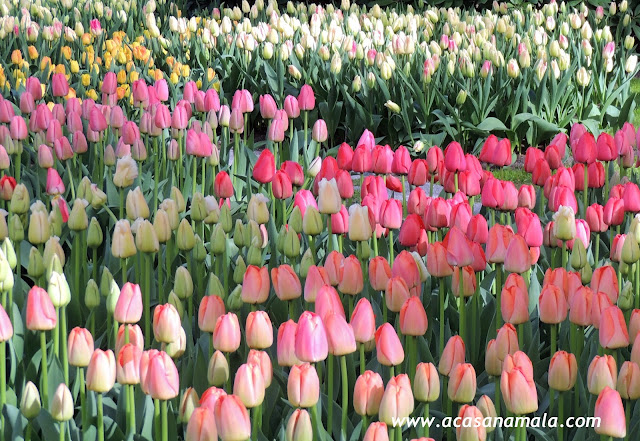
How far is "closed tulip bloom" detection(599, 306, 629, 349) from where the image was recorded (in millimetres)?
1770

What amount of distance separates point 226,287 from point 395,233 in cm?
82

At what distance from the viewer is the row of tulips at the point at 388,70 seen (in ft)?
19.4

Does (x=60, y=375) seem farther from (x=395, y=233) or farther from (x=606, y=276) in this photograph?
(x=395, y=233)

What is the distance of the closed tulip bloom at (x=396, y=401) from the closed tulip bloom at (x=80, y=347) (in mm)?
570

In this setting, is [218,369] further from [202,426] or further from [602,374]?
[602,374]

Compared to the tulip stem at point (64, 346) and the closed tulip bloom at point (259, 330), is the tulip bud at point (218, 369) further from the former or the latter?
the tulip stem at point (64, 346)

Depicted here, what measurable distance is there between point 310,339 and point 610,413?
503 mm

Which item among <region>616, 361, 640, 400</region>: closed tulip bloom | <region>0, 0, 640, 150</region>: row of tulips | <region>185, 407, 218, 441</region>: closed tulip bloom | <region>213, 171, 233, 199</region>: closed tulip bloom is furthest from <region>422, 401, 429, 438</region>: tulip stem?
<region>0, 0, 640, 150</region>: row of tulips

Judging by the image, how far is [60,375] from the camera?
2041mm

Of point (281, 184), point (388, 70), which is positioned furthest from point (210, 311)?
point (388, 70)

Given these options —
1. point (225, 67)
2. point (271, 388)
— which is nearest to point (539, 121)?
point (225, 67)

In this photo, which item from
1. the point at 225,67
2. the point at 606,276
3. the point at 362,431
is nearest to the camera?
the point at 362,431

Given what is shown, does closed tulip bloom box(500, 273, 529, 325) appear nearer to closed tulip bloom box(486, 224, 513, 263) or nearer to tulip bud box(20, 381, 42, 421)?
closed tulip bloom box(486, 224, 513, 263)

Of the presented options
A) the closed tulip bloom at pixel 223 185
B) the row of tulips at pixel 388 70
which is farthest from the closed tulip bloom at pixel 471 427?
the row of tulips at pixel 388 70
